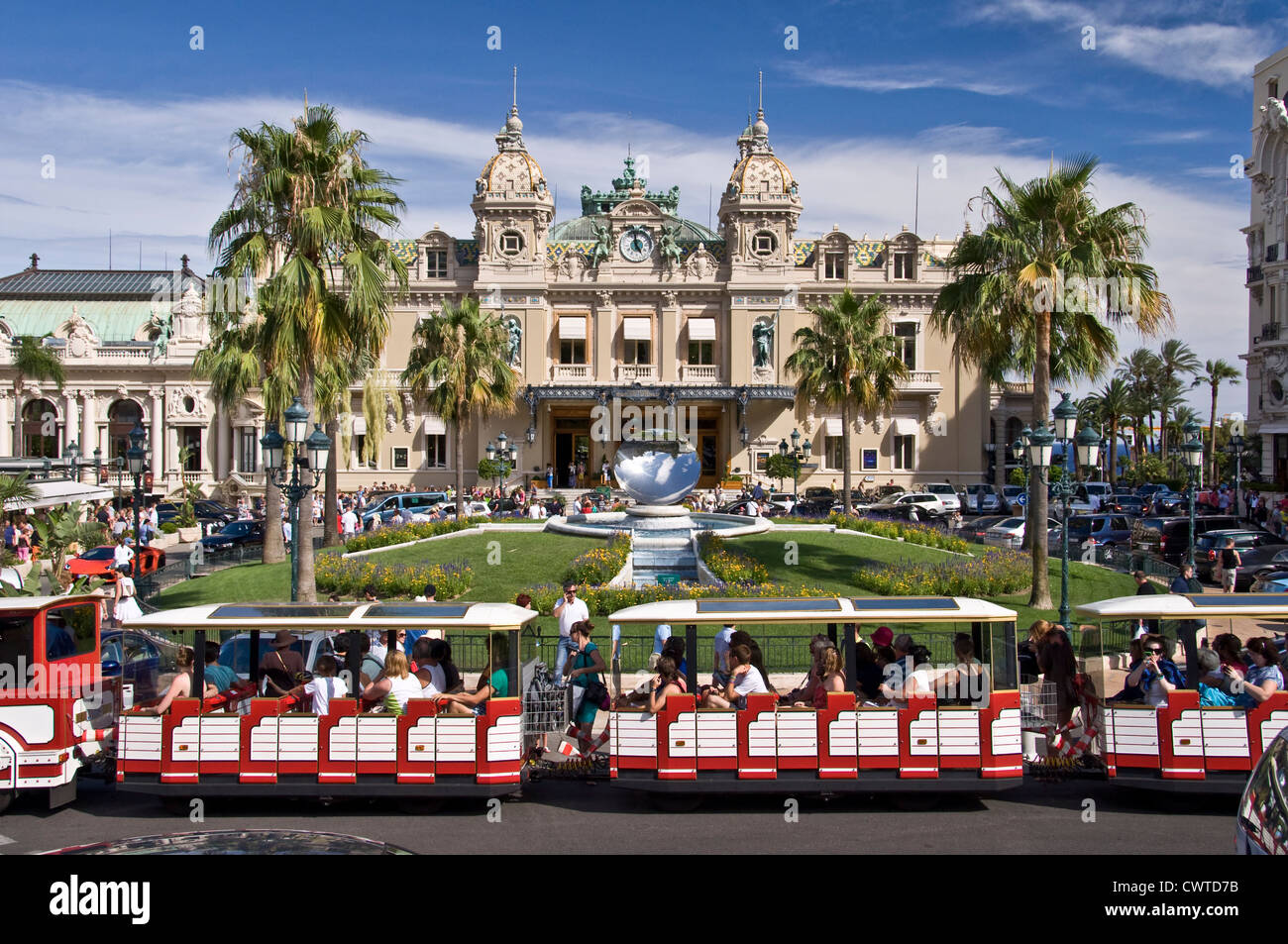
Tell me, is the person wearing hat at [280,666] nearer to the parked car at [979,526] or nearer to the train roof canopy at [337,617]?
the train roof canopy at [337,617]

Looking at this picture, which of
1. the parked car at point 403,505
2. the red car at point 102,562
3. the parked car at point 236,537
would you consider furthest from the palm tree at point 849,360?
the red car at point 102,562

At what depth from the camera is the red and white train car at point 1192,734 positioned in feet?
30.8

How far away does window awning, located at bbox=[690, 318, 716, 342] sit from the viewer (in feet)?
178

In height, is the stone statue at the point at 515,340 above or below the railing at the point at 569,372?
above

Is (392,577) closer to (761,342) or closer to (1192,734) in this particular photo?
(1192,734)

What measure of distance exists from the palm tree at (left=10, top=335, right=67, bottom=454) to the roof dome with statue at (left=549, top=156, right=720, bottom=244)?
2974cm

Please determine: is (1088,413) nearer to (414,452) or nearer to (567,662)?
(414,452)

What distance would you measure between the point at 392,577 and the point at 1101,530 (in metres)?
23.7

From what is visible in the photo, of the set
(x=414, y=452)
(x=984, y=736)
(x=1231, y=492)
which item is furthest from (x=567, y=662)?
(x=414, y=452)

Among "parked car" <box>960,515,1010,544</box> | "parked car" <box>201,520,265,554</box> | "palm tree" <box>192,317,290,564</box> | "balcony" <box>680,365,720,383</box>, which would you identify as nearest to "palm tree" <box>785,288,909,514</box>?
"parked car" <box>960,515,1010,544</box>

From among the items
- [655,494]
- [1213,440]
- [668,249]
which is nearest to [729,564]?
[655,494]

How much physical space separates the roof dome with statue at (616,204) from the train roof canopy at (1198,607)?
47.5m

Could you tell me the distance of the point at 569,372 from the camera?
2143 inches

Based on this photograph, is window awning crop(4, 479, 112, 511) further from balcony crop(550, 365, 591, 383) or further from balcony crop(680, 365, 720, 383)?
balcony crop(680, 365, 720, 383)
